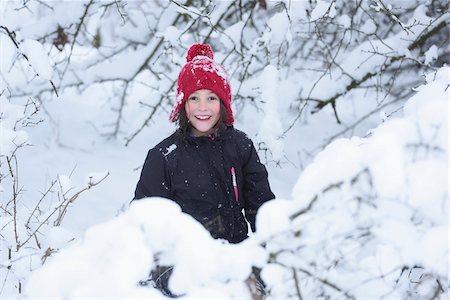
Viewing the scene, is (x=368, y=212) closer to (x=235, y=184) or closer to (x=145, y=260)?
(x=145, y=260)

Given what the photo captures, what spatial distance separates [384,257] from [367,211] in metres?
0.24

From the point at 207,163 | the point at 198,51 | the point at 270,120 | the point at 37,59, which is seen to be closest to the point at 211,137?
the point at 207,163

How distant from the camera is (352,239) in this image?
5.32ft

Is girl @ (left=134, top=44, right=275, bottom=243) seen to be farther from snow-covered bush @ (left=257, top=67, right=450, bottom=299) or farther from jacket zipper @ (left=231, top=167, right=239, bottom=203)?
snow-covered bush @ (left=257, top=67, right=450, bottom=299)

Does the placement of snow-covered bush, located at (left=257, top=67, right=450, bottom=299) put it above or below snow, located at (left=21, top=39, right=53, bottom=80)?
below

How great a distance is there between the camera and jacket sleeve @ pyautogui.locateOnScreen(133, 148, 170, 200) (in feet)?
9.26

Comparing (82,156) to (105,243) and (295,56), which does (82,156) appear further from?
(105,243)

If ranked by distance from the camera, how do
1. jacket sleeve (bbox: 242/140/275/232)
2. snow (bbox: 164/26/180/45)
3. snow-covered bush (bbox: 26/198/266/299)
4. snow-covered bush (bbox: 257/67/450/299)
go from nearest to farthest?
snow-covered bush (bbox: 26/198/266/299)
snow-covered bush (bbox: 257/67/450/299)
jacket sleeve (bbox: 242/140/275/232)
snow (bbox: 164/26/180/45)

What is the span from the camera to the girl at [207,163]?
2820mm

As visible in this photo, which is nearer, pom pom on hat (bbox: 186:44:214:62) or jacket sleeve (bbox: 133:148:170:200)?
jacket sleeve (bbox: 133:148:170:200)

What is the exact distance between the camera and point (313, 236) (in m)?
1.54

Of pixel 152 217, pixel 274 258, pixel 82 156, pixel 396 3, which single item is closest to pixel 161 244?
pixel 152 217

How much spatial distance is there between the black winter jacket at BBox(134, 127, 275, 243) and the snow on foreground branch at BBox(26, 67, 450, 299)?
3.91 feet

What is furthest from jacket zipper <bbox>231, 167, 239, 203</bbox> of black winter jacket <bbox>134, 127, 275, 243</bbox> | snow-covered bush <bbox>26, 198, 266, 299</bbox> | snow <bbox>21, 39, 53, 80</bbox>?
snow-covered bush <bbox>26, 198, 266, 299</bbox>
